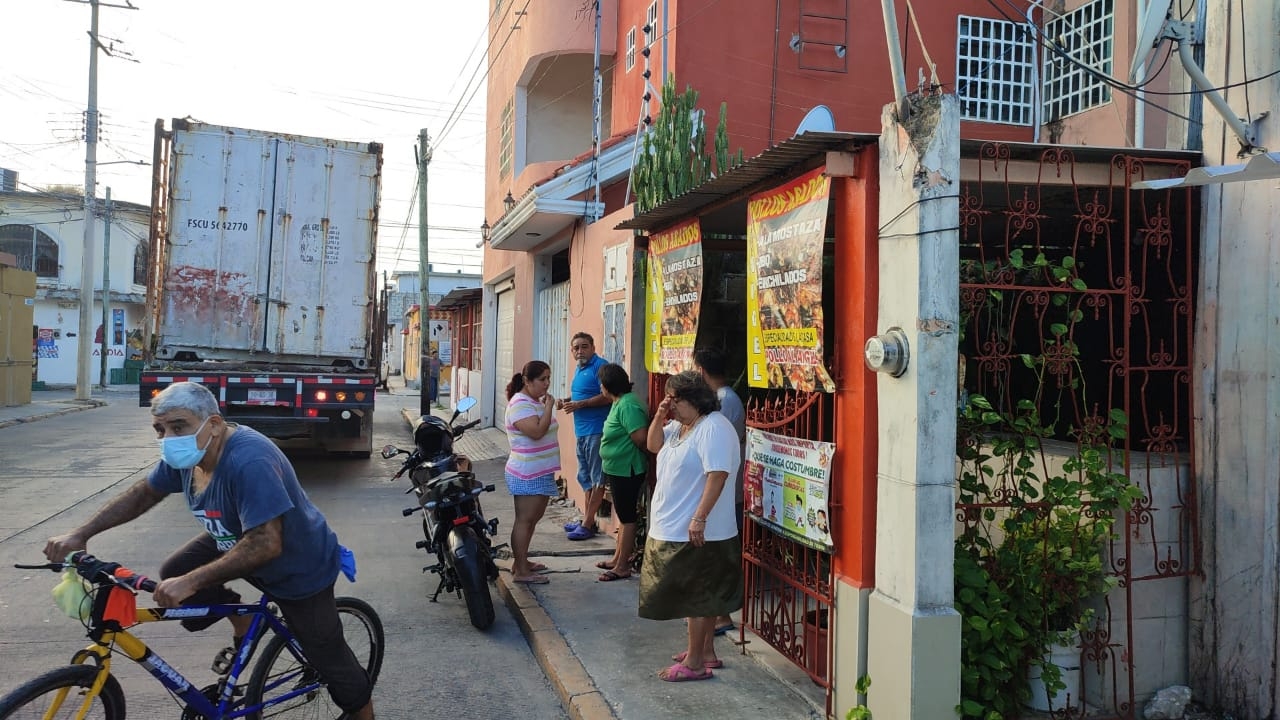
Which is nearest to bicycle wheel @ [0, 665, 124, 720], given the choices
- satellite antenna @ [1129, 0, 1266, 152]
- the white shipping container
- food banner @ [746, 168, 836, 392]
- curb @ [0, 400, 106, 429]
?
food banner @ [746, 168, 836, 392]

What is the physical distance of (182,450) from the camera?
332 cm

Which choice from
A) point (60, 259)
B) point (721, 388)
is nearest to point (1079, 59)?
point (721, 388)

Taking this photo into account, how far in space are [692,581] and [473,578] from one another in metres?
1.76

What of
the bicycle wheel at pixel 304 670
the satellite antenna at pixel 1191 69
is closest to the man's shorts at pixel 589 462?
the bicycle wheel at pixel 304 670

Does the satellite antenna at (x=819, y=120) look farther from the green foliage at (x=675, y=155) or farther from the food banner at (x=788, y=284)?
the food banner at (x=788, y=284)

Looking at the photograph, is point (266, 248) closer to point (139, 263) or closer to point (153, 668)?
point (153, 668)

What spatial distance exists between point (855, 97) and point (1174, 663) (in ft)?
25.9

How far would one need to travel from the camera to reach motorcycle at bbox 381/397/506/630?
5.73 m

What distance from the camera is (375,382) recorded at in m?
11.8

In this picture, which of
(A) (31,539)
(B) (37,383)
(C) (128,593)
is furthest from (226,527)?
(B) (37,383)

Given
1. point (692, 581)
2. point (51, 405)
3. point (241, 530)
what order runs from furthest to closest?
point (51, 405) < point (692, 581) < point (241, 530)

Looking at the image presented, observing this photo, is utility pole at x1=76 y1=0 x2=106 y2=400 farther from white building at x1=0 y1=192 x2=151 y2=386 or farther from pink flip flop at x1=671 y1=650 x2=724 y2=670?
pink flip flop at x1=671 y1=650 x2=724 y2=670

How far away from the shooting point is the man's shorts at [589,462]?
7.69 meters

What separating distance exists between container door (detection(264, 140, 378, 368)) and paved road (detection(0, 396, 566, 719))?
6.27 feet
